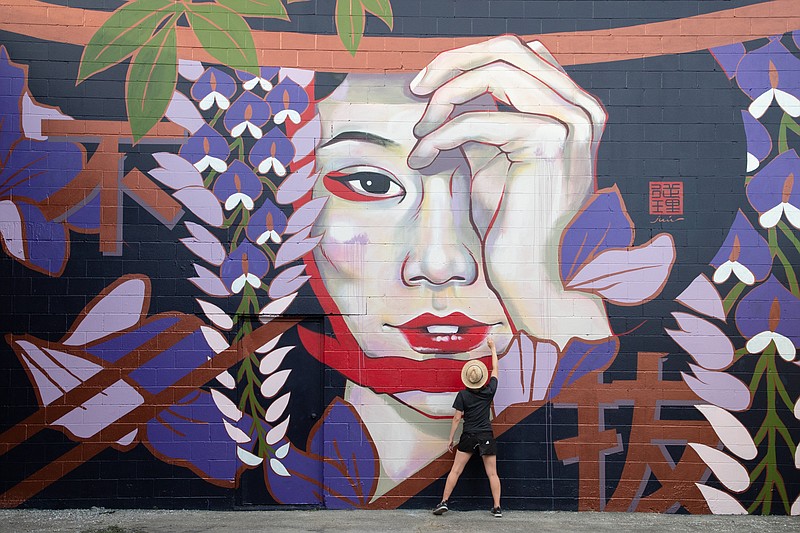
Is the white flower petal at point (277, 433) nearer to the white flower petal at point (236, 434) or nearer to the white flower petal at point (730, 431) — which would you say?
the white flower petal at point (236, 434)

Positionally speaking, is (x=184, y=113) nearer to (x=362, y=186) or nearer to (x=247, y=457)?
(x=362, y=186)

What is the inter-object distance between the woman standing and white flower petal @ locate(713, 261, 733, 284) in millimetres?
2719

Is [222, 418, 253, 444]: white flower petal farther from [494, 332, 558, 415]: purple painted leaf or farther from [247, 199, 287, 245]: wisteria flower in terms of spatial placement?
[494, 332, 558, 415]: purple painted leaf

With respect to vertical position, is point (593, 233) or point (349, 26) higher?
point (349, 26)

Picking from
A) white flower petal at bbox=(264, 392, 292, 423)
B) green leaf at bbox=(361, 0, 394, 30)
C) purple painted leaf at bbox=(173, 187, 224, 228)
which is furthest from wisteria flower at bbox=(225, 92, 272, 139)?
white flower petal at bbox=(264, 392, 292, 423)

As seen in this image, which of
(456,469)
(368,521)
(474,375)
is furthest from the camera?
(456,469)

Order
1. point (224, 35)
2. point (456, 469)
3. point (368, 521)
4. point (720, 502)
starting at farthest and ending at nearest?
1. point (224, 35)
2. point (720, 502)
3. point (456, 469)
4. point (368, 521)

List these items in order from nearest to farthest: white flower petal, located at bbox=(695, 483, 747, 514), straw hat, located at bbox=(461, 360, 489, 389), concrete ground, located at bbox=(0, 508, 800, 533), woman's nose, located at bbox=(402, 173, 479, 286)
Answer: concrete ground, located at bbox=(0, 508, 800, 533)
straw hat, located at bbox=(461, 360, 489, 389)
white flower petal, located at bbox=(695, 483, 747, 514)
woman's nose, located at bbox=(402, 173, 479, 286)

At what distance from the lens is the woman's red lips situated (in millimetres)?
9016

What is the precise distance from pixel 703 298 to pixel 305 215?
463 centimetres

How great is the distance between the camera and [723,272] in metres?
8.99

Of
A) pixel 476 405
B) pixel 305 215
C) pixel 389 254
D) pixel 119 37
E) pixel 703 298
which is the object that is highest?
pixel 119 37

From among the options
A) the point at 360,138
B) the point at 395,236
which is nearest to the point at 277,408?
the point at 395,236

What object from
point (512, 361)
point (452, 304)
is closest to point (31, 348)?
point (452, 304)
